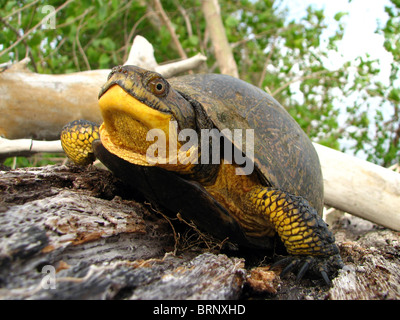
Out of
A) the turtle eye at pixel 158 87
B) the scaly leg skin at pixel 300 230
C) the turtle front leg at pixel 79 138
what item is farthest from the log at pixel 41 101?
the scaly leg skin at pixel 300 230

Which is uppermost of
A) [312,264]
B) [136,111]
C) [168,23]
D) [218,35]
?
[168,23]

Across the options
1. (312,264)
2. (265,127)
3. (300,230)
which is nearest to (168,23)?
(265,127)

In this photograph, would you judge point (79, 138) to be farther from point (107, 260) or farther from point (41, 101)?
point (41, 101)

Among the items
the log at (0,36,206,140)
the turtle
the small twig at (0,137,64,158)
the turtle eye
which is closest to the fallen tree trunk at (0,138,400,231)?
the turtle

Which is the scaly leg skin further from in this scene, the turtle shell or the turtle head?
the turtle head

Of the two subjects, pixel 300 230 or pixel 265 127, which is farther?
pixel 265 127

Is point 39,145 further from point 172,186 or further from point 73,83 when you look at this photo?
point 172,186
